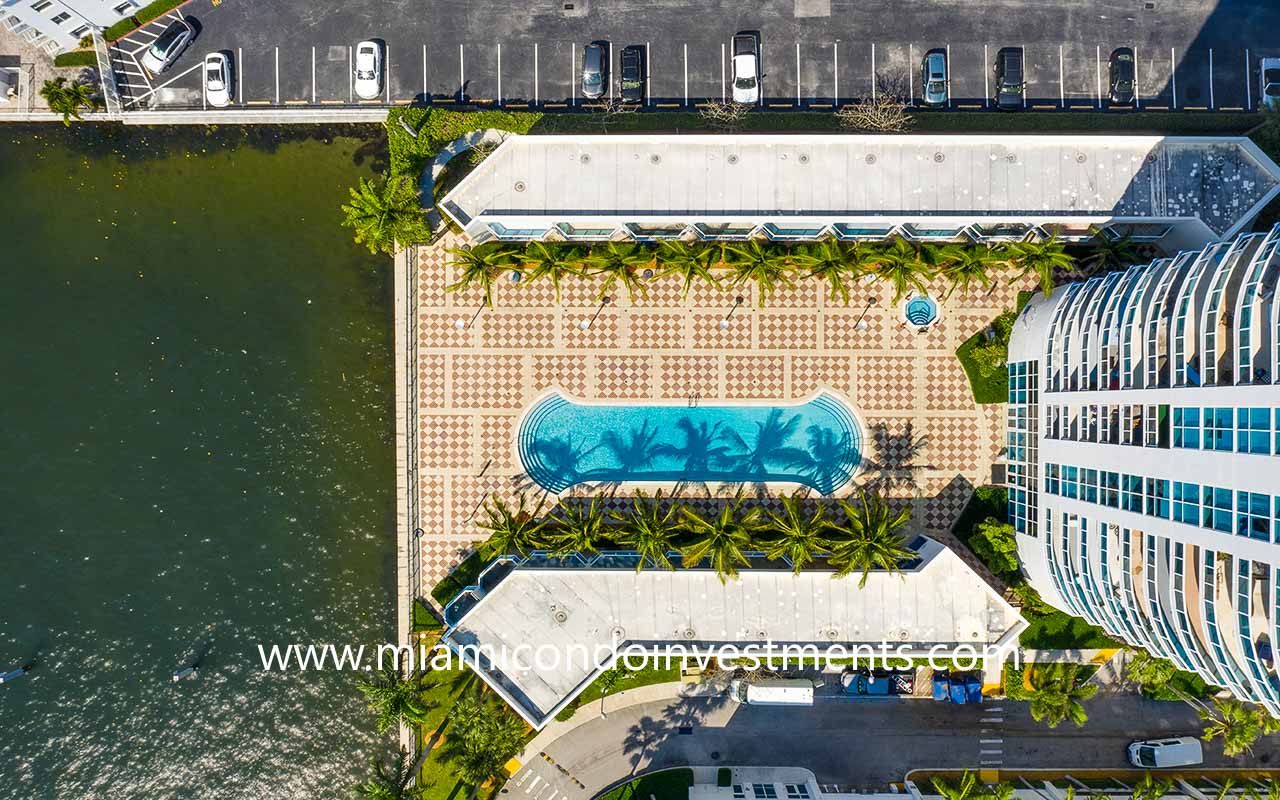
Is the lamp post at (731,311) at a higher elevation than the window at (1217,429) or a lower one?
higher

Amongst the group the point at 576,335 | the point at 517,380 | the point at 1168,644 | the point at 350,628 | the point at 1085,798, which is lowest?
the point at 1085,798

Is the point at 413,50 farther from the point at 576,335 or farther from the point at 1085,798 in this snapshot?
the point at 1085,798

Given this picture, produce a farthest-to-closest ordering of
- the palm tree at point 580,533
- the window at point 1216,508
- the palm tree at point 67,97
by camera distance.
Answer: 1. the palm tree at point 67,97
2. the palm tree at point 580,533
3. the window at point 1216,508

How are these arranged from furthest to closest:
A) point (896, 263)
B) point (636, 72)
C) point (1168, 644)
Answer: point (636, 72), point (896, 263), point (1168, 644)

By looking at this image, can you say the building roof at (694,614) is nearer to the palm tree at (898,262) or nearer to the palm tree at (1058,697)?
the palm tree at (1058,697)

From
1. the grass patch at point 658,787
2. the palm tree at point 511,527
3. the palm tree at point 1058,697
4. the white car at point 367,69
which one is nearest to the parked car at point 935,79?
the white car at point 367,69

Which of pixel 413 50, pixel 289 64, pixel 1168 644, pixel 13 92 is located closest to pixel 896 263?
pixel 1168 644
